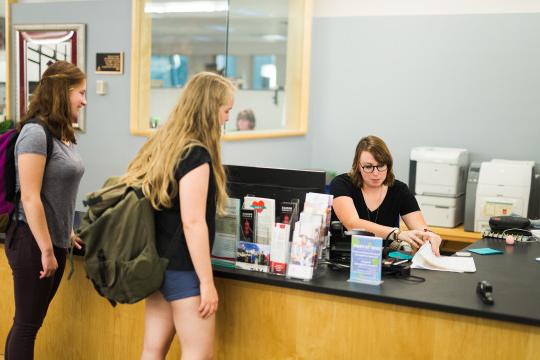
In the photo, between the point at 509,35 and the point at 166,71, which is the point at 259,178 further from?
the point at 166,71

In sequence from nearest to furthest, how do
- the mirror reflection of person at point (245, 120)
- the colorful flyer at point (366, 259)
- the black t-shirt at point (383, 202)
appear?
1. the colorful flyer at point (366, 259)
2. the black t-shirt at point (383, 202)
3. the mirror reflection of person at point (245, 120)

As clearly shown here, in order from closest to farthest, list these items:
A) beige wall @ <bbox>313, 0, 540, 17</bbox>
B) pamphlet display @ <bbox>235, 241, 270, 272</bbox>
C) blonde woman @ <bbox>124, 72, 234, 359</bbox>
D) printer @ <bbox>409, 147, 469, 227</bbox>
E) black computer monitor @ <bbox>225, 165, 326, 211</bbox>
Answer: blonde woman @ <bbox>124, 72, 234, 359</bbox> → pamphlet display @ <bbox>235, 241, 270, 272</bbox> → black computer monitor @ <bbox>225, 165, 326, 211</bbox> → printer @ <bbox>409, 147, 469, 227</bbox> → beige wall @ <bbox>313, 0, 540, 17</bbox>

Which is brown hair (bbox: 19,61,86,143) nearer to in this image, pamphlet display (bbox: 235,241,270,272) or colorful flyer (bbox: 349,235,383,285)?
pamphlet display (bbox: 235,241,270,272)

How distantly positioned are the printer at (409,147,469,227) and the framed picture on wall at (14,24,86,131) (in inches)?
92.1

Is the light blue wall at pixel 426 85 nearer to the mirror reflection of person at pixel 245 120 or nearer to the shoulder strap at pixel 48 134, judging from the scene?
the mirror reflection of person at pixel 245 120

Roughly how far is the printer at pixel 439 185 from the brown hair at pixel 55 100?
2940 mm

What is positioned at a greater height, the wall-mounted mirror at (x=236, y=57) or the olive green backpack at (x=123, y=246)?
the wall-mounted mirror at (x=236, y=57)

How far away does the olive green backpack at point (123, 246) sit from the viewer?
2.02 meters

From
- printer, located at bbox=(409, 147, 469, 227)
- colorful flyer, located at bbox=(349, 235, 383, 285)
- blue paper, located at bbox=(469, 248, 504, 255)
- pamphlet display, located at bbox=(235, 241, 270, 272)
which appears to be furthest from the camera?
printer, located at bbox=(409, 147, 469, 227)

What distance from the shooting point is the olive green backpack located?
6.63 ft

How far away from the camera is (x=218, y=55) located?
1141 cm

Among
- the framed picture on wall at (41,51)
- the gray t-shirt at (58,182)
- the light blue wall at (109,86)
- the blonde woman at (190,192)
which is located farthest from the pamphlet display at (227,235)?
the framed picture on wall at (41,51)

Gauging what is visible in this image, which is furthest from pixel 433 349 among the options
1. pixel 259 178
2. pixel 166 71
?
pixel 166 71

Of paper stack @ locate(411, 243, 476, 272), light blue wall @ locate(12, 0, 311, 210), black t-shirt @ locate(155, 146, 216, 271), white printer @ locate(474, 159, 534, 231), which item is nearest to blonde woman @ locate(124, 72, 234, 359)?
black t-shirt @ locate(155, 146, 216, 271)
